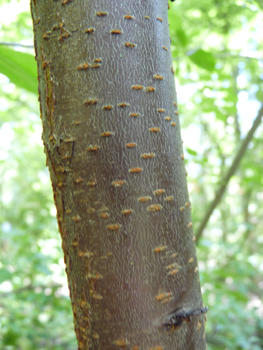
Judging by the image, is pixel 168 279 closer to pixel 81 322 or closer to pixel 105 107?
pixel 81 322

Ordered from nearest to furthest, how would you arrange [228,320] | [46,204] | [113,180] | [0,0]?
[113,180] → [0,0] → [228,320] → [46,204]

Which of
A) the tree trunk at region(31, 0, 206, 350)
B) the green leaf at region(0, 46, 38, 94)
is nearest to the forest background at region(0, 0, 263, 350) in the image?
the green leaf at region(0, 46, 38, 94)

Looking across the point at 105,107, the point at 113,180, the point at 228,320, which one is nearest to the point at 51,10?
the point at 105,107

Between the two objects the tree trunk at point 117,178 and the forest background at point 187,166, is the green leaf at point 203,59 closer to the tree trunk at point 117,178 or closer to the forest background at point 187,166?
the forest background at point 187,166

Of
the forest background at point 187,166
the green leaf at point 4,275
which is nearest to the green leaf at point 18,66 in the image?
the forest background at point 187,166

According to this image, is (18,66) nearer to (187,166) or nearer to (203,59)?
(203,59)

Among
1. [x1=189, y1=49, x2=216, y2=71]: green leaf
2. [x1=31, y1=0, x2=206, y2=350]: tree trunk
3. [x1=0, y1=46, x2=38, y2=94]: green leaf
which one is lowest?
[x1=31, y1=0, x2=206, y2=350]: tree trunk

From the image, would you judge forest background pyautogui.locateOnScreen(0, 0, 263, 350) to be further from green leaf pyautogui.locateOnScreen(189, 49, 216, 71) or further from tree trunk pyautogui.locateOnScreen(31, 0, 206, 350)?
tree trunk pyautogui.locateOnScreen(31, 0, 206, 350)
